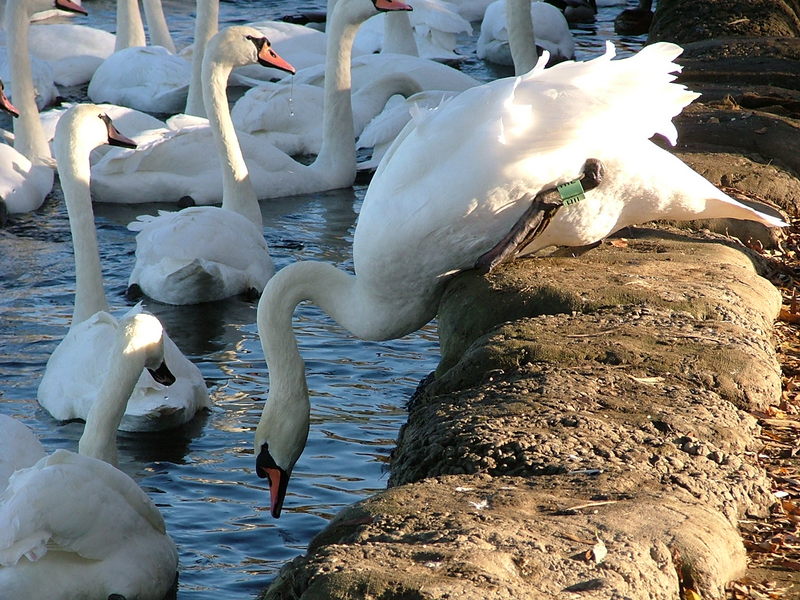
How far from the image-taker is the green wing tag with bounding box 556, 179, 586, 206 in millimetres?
5043

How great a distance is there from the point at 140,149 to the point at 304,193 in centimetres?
137

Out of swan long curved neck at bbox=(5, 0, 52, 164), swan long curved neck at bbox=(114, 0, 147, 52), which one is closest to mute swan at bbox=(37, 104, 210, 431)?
swan long curved neck at bbox=(5, 0, 52, 164)

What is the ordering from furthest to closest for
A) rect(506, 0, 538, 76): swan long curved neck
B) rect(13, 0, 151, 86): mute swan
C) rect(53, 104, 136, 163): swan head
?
rect(13, 0, 151, 86): mute swan
rect(506, 0, 538, 76): swan long curved neck
rect(53, 104, 136, 163): swan head

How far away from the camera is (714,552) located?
313 cm

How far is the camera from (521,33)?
359 inches

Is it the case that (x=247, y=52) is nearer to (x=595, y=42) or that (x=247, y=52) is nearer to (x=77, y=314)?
(x=77, y=314)

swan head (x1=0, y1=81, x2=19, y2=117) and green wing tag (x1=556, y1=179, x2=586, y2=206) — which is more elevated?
green wing tag (x1=556, y1=179, x2=586, y2=206)

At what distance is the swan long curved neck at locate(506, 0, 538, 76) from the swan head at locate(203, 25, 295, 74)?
166 centimetres

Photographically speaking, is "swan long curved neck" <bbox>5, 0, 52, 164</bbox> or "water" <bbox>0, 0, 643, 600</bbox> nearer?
"water" <bbox>0, 0, 643, 600</bbox>

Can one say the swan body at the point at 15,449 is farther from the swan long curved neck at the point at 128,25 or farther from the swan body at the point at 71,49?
the swan body at the point at 71,49

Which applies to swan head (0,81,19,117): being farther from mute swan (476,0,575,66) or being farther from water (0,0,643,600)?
mute swan (476,0,575,66)

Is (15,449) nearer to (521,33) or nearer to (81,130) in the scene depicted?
(81,130)

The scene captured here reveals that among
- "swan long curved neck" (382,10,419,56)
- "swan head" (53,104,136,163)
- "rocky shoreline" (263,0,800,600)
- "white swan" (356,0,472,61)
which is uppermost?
"rocky shoreline" (263,0,800,600)

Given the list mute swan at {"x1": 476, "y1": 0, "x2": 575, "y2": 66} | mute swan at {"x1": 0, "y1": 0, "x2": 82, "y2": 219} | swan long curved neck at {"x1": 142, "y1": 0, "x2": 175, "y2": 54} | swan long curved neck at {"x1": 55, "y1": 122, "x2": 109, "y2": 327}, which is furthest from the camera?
mute swan at {"x1": 476, "y1": 0, "x2": 575, "y2": 66}
